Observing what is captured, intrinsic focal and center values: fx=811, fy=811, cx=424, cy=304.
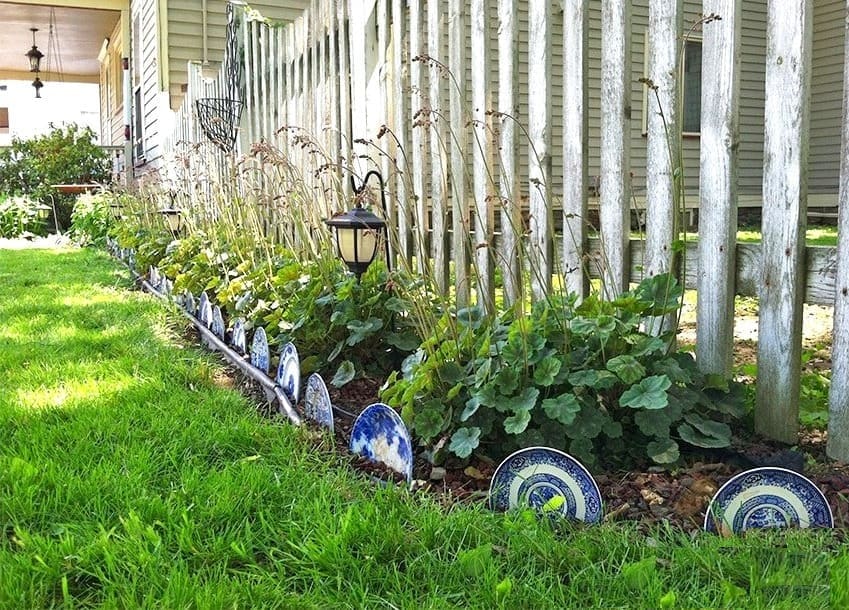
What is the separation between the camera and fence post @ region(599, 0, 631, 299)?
239 centimetres

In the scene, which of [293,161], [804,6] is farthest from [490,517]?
[293,161]

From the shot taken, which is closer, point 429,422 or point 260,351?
point 429,422

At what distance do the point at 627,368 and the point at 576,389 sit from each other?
156mm

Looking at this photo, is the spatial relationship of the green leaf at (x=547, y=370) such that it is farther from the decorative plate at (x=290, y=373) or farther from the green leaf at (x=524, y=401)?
the decorative plate at (x=290, y=373)

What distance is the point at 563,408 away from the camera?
1946mm

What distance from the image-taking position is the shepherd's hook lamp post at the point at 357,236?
9.72ft

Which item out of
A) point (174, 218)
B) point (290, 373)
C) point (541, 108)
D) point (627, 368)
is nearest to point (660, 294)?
point (627, 368)

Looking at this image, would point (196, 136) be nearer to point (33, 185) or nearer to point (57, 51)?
point (33, 185)

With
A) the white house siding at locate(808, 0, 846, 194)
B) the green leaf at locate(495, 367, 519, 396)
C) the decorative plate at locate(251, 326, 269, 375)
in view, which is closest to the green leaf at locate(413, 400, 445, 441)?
the green leaf at locate(495, 367, 519, 396)

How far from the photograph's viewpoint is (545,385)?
2.00m

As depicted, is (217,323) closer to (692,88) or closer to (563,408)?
(563,408)

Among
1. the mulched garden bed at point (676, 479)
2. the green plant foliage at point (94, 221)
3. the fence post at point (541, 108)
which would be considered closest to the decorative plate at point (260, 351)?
the mulched garden bed at point (676, 479)

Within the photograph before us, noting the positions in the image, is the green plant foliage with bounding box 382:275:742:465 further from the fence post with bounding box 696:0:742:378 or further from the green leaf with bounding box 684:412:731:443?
the fence post with bounding box 696:0:742:378

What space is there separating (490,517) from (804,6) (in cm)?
142
